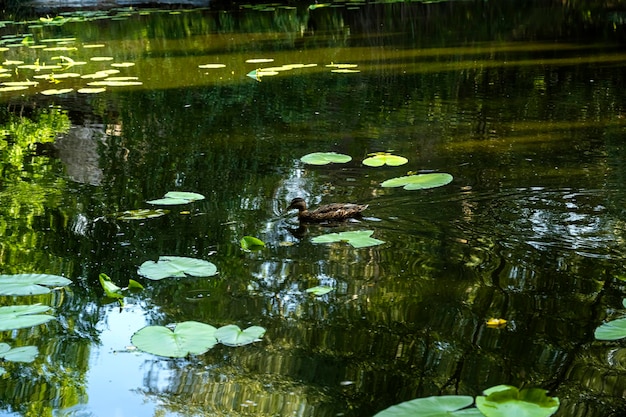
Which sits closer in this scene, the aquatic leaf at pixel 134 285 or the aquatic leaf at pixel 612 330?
the aquatic leaf at pixel 612 330

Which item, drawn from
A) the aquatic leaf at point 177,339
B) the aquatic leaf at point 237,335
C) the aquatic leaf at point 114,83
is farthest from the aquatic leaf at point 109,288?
the aquatic leaf at point 114,83

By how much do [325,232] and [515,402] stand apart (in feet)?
5.46

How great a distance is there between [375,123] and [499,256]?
2.57 m

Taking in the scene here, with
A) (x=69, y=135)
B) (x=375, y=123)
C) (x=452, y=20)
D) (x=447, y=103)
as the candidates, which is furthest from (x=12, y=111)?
(x=452, y=20)

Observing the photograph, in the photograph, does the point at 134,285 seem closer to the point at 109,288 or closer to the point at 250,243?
the point at 109,288

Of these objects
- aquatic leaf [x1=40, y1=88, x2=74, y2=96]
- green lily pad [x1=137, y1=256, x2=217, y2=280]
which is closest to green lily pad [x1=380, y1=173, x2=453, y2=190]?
green lily pad [x1=137, y1=256, x2=217, y2=280]

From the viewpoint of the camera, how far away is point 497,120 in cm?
553

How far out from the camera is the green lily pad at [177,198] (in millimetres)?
3937

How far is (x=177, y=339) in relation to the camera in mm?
2535

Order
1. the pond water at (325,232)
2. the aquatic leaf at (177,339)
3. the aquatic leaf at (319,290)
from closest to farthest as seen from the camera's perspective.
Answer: the pond water at (325,232) < the aquatic leaf at (177,339) < the aquatic leaf at (319,290)

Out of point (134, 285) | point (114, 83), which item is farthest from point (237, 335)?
point (114, 83)

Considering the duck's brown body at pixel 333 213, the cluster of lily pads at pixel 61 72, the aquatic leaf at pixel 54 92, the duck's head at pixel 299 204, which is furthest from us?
the cluster of lily pads at pixel 61 72

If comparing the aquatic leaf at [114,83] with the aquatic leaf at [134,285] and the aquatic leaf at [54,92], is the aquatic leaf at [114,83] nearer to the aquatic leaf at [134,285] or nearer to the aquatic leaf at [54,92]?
the aquatic leaf at [54,92]

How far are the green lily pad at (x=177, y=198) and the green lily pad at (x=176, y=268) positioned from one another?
0.77 metres
